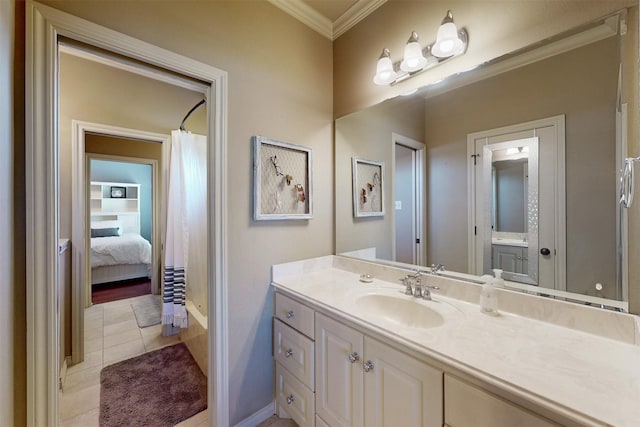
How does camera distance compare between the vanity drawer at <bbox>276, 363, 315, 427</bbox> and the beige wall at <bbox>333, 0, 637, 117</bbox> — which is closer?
the beige wall at <bbox>333, 0, 637, 117</bbox>

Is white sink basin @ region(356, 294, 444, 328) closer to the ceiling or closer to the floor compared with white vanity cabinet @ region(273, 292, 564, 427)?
closer to the ceiling

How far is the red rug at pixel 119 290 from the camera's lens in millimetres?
3731

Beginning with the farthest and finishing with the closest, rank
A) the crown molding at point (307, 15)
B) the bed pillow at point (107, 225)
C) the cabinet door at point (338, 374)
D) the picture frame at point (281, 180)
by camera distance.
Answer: the bed pillow at point (107, 225)
the crown molding at point (307, 15)
the picture frame at point (281, 180)
the cabinet door at point (338, 374)

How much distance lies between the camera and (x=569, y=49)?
1023 millimetres

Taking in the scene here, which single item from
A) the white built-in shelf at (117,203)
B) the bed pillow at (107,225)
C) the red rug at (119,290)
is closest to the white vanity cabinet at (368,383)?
the red rug at (119,290)

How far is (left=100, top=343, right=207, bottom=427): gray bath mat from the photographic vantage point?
159 cm

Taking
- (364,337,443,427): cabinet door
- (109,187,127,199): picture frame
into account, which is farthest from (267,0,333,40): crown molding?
(109,187,127,199): picture frame

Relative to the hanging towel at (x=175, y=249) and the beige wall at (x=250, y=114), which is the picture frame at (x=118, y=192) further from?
the beige wall at (x=250, y=114)

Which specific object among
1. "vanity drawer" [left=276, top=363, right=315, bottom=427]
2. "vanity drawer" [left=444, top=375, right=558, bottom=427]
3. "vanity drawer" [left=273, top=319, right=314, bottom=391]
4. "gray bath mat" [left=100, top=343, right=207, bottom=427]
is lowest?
"gray bath mat" [left=100, top=343, right=207, bottom=427]

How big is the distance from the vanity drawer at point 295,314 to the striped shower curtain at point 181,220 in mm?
1108

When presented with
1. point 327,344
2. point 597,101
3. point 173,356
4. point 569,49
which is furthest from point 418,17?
point 173,356

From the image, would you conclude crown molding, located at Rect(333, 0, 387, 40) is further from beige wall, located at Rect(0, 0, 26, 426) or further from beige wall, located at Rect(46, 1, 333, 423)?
beige wall, located at Rect(0, 0, 26, 426)

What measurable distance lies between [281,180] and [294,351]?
99 centimetres

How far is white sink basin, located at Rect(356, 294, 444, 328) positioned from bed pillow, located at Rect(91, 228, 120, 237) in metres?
6.41
